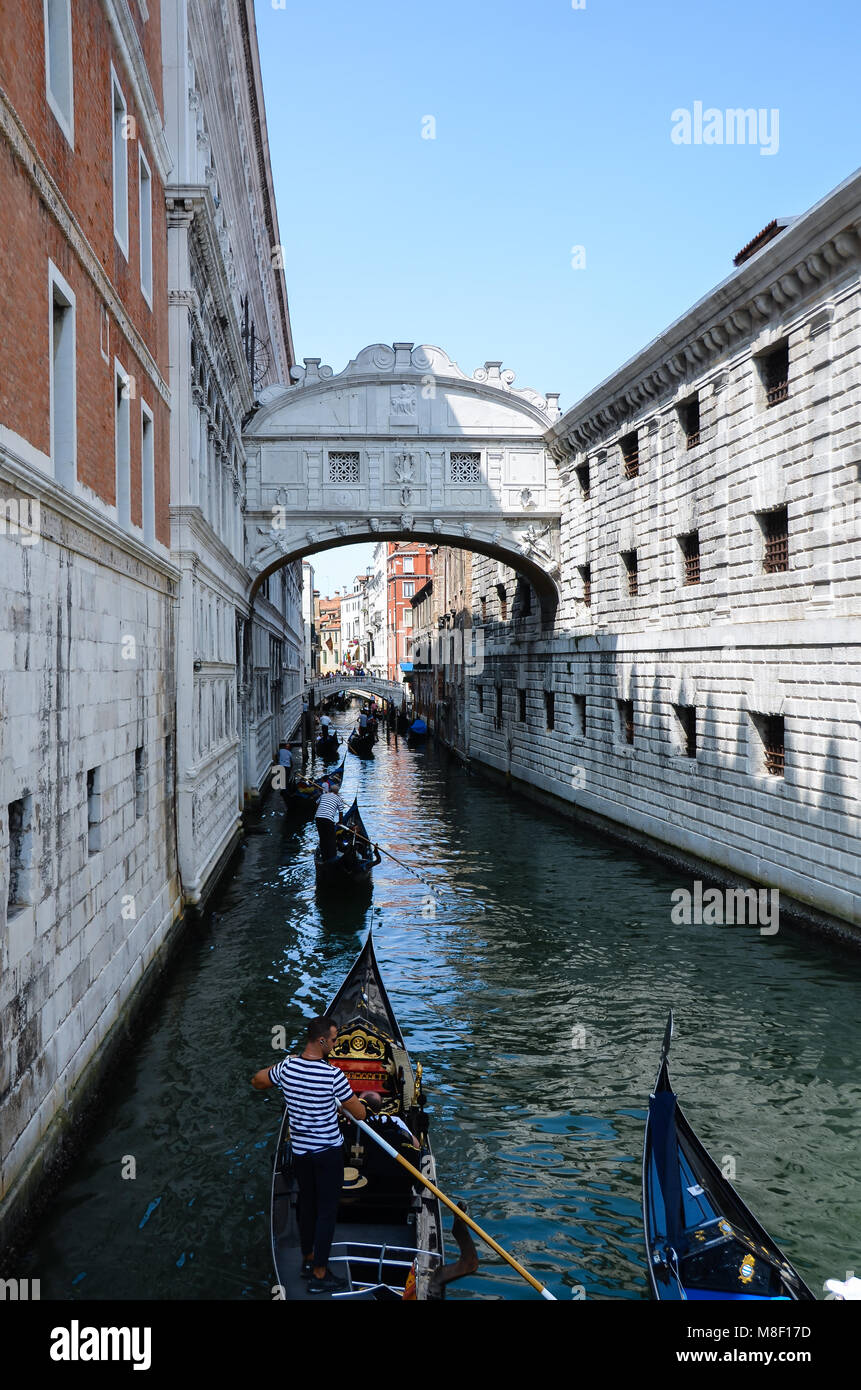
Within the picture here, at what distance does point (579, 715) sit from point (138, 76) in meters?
13.7

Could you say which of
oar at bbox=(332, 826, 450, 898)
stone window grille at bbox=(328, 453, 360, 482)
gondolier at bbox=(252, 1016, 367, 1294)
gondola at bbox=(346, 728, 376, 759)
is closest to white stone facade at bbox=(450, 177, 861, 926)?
oar at bbox=(332, 826, 450, 898)

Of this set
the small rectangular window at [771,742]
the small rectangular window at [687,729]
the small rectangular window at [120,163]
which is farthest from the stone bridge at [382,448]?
the small rectangular window at [120,163]

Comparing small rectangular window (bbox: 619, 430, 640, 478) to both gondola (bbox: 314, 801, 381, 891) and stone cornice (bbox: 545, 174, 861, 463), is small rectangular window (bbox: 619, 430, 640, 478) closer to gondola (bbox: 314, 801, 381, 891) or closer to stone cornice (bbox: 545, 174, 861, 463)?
stone cornice (bbox: 545, 174, 861, 463)

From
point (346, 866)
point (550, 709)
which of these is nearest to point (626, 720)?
point (550, 709)

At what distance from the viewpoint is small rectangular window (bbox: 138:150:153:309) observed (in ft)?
32.6

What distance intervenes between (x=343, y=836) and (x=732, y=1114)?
8.26 m

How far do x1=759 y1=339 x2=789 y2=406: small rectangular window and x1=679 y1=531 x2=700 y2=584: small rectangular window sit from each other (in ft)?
7.92

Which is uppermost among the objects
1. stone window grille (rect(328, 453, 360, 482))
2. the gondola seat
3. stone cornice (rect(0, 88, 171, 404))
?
stone window grille (rect(328, 453, 360, 482))

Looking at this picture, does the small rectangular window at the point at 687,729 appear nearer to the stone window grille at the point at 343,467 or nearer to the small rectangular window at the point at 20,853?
the stone window grille at the point at 343,467

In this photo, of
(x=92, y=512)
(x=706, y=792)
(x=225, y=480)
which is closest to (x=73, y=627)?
(x=92, y=512)

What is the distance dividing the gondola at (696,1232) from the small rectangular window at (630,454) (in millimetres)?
13645

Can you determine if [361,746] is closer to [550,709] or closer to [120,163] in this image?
[550,709]
